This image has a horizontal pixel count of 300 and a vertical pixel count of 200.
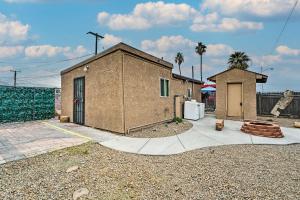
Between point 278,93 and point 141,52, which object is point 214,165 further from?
point 278,93

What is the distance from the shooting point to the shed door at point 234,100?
41.6 feet

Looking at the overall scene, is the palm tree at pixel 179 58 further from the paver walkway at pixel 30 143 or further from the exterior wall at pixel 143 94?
the paver walkway at pixel 30 143

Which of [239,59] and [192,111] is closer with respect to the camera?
[192,111]

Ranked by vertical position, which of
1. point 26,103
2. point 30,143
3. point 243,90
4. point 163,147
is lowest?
point 163,147

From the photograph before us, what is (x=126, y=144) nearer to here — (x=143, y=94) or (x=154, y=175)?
(x=154, y=175)

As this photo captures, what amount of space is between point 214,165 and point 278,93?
560 inches

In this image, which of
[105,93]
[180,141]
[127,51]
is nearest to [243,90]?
[180,141]

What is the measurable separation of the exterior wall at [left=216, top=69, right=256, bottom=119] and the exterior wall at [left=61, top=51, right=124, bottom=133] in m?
7.89

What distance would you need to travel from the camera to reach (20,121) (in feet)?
36.4

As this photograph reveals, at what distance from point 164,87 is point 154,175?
726 cm

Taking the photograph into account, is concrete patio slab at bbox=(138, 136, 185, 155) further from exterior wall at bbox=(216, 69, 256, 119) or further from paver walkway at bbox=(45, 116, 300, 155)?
exterior wall at bbox=(216, 69, 256, 119)

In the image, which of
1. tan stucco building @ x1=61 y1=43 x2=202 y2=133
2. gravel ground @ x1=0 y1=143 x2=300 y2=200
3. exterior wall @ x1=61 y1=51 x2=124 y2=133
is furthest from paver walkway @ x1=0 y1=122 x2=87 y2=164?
tan stucco building @ x1=61 y1=43 x2=202 y2=133

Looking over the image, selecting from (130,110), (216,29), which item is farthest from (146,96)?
(216,29)

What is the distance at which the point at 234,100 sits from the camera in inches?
507
